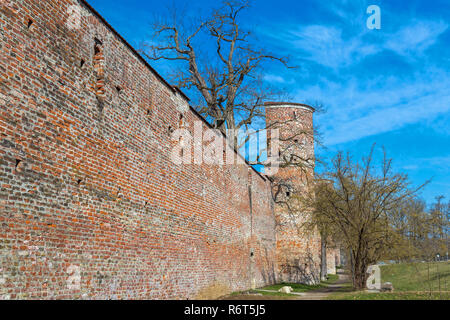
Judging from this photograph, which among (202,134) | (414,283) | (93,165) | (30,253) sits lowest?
(414,283)

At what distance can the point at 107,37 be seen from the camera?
8.32m

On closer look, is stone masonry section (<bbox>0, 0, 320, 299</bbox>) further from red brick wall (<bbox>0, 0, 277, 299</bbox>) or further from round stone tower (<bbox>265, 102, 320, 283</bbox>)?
round stone tower (<bbox>265, 102, 320, 283</bbox>)

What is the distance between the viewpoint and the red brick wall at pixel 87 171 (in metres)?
5.72

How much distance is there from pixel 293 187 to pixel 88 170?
1930 cm

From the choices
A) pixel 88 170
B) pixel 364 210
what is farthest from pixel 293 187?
pixel 88 170

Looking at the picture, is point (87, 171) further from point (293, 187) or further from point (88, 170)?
point (293, 187)

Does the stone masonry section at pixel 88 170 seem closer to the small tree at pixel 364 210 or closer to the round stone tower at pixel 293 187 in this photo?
the small tree at pixel 364 210

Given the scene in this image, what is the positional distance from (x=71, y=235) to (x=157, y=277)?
11.0 feet

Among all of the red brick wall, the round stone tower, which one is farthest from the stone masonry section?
the round stone tower

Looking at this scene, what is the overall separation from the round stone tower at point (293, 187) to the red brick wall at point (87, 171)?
41.9ft

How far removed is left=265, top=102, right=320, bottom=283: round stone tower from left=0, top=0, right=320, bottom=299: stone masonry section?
1262 centimetres

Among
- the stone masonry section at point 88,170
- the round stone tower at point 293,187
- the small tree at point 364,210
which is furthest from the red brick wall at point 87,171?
the round stone tower at point 293,187
